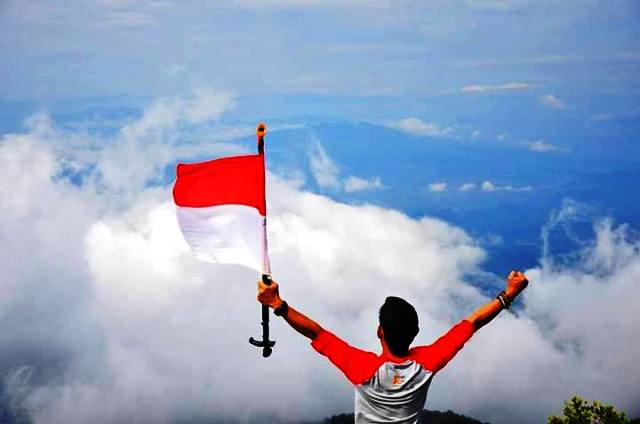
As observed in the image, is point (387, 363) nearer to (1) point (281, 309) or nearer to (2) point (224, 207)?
(1) point (281, 309)

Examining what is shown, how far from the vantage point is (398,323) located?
6.96 metres

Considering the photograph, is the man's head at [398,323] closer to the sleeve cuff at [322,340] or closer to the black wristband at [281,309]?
the sleeve cuff at [322,340]

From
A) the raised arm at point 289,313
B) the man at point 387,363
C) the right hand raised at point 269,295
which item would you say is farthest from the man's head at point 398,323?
the right hand raised at point 269,295

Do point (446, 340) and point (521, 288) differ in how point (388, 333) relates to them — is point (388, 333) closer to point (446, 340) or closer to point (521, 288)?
point (446, 340)

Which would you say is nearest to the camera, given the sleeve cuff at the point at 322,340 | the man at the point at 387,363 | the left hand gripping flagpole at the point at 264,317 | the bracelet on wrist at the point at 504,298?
the man at the point at 387,363

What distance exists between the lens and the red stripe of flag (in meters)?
9.70

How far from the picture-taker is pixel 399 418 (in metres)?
7.20

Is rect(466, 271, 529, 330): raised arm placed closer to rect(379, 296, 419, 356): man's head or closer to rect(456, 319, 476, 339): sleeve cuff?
rect(456, 319, 476, 339): sleeve cuff

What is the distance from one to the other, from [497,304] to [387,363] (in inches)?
56.3

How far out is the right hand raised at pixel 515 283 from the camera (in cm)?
793

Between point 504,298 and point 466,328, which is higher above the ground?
point 504,298

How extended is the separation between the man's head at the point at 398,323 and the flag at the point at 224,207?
2.69 m

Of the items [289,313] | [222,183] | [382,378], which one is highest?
[222,183]

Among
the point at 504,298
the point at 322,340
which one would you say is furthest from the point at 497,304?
the point at 322,340
